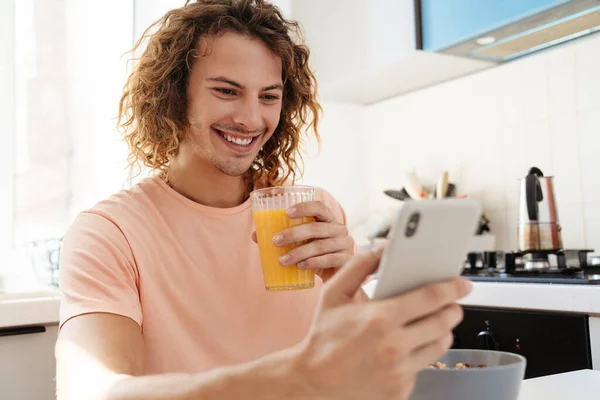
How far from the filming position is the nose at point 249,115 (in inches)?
50.0

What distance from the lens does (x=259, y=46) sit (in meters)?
1.36

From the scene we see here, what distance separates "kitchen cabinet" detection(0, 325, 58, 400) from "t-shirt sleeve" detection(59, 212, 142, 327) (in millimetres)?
496

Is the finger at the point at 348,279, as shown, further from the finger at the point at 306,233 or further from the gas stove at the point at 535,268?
the gas stove at the point at 535,268

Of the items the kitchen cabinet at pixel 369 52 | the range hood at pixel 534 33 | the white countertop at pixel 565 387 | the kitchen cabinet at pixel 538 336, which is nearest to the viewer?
the white countertop at pixel 565 387

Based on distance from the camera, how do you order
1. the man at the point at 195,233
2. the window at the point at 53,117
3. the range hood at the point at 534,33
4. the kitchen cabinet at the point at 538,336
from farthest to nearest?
1. the window at the point at 53,117
2. the range hood at the point at 534,33
3. the kitchen cabinet at the point at 538,336
4. the man at the point at 195,233

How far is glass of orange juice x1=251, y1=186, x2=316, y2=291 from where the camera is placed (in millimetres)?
1016

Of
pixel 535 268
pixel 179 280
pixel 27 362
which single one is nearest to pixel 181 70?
pixel 179 280

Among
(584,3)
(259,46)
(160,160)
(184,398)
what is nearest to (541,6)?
(584,3)

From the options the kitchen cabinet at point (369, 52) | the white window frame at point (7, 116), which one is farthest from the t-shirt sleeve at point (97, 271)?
the kitchen cabinet at point (369, 52)

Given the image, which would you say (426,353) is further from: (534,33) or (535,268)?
(534,33)

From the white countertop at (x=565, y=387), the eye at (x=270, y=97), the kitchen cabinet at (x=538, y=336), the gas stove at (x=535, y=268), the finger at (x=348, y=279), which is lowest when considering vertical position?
the kitchen cabinet at (x=538, y=336)

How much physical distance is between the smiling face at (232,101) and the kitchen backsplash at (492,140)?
1360mm

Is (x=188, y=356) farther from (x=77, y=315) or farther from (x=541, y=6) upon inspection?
(x=541, y=6)

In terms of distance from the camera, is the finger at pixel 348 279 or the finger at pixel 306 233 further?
the finger at pixel 306 233
